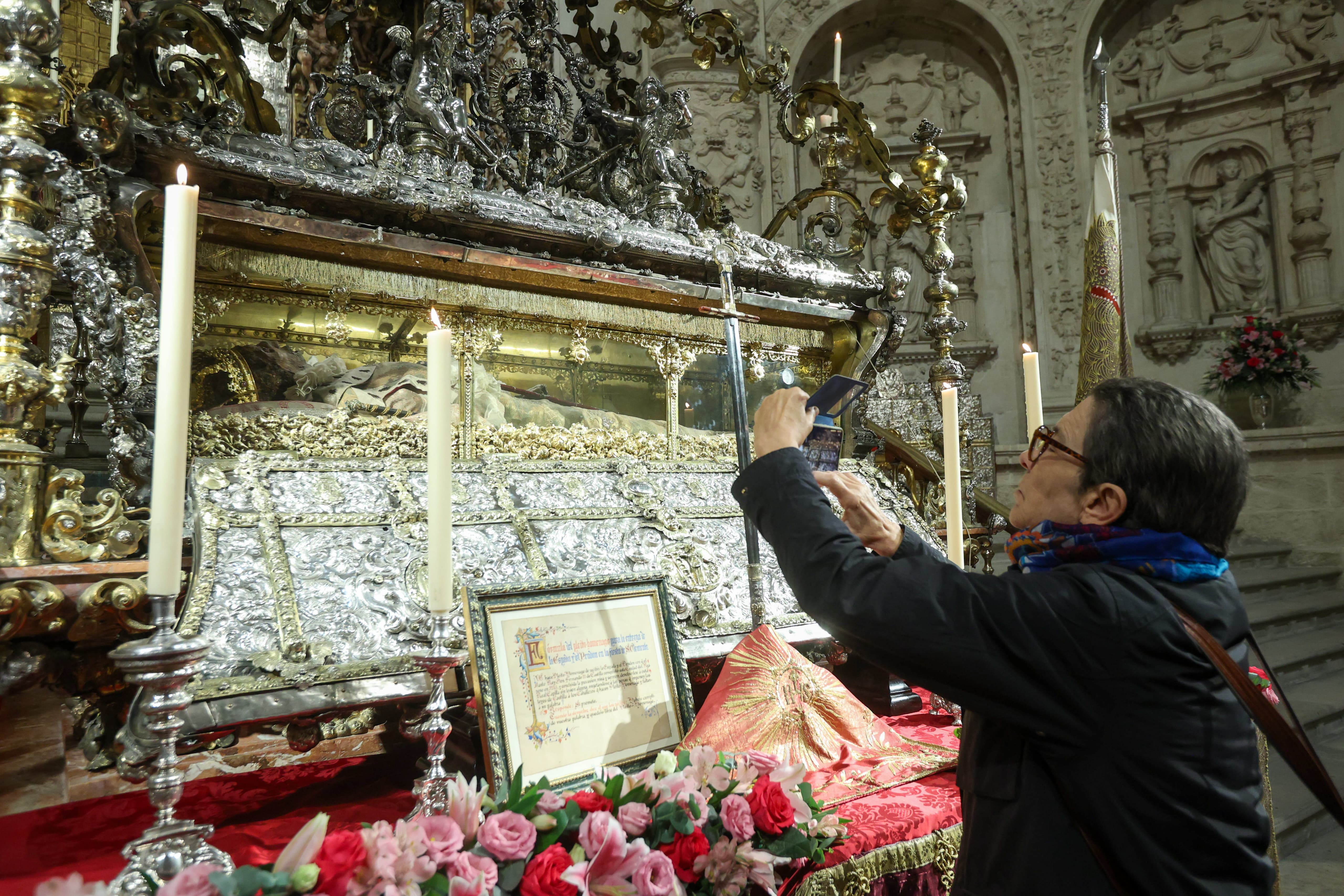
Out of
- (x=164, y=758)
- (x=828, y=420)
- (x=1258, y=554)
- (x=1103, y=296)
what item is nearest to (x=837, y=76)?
(x=1103, y=296)

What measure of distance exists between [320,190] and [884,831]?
6.51 feet

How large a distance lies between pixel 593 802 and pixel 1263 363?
299 inches

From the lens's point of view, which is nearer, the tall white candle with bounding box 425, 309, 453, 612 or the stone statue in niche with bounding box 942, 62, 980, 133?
the tall white candle with bounding box 425, 309, 453, 612

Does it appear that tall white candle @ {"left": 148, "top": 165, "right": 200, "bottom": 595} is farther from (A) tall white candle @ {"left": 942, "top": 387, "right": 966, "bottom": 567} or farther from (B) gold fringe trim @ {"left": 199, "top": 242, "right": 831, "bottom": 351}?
(B) gold fringe trim @ {"left": 199, "top": 242, "right": 831, "bottom": 351}

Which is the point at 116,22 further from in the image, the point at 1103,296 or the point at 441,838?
the point at 1103,296

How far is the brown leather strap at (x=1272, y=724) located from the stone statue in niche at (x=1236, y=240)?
8.23 metres

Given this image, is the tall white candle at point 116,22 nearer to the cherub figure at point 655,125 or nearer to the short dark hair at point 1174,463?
the cherub figure at point 655,125

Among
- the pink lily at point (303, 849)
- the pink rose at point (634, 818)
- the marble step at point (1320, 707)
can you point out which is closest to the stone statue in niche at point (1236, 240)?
the marble step at point (1320, 707)

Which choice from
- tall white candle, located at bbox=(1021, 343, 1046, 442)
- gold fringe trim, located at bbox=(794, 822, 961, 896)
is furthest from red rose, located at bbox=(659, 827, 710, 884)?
tall white candle, located at bbox=(1021, 343, 1046, 442)

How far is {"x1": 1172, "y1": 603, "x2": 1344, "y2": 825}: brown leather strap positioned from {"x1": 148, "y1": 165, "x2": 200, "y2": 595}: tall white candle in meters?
1.12

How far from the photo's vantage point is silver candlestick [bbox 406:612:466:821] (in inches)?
38.3

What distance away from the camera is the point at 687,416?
311 cm

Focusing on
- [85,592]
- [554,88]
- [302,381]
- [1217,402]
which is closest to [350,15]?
[554,88]

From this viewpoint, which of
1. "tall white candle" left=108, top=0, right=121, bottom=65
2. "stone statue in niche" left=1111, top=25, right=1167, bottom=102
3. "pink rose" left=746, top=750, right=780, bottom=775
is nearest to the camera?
"pink rose" left=746, top=750, right=780, bottom=775
